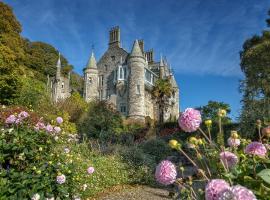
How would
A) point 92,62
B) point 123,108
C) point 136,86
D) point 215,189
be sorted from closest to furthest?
point 215,189 → point 136,86 → point 123,108 → point 92,62

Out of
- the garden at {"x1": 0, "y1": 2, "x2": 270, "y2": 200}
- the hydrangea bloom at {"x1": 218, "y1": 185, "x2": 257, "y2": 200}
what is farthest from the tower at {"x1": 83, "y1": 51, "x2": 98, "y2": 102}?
the hydrangea bloom at {"x1": 218, "y1": 185, "x2": 257, "y2": 200}

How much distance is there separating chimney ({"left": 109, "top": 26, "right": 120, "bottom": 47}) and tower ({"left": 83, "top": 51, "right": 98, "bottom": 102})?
135 inches

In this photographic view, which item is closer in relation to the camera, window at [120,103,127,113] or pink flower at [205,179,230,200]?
pink flower at [205,179,230,200]

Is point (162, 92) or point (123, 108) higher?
point (162, 92)

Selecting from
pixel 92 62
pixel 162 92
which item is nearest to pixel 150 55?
pixel 92 62

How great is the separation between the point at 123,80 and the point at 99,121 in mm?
20606

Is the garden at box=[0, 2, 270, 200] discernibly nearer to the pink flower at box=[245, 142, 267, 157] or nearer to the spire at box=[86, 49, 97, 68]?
the pink flower at box=[245, 142, 267, 157]

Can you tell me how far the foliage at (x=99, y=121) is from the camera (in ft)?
72.7

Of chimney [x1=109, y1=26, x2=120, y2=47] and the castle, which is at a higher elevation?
chimney [x1=109, y1=26, x2=120, y2=47]

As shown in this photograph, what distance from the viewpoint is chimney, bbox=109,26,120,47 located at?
46.1 meters

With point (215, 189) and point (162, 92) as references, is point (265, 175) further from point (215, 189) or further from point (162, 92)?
point (162, 92)

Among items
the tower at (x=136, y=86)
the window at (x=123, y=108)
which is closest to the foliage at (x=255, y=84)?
the tower at (x=136, y=86)

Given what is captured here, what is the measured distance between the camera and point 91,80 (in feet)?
147

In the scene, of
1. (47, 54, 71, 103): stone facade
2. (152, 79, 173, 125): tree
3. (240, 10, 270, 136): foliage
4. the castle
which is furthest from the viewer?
(47, 54, 71, 103): stone facade
